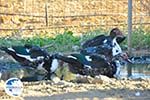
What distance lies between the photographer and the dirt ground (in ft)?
22.1

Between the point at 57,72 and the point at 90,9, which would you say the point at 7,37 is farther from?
the point at 90,9

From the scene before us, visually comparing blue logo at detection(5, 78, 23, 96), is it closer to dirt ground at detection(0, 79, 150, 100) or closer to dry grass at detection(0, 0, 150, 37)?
dirt ground at detection(0, 79, 150, 100)

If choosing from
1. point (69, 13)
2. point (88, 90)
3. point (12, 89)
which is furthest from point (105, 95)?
point (69, 13)

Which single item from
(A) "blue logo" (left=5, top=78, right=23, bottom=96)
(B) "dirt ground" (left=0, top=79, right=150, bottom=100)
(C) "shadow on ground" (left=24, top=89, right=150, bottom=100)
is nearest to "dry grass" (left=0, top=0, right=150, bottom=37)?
(B) "dirt ground" (left=0, top=79, right=150, bottom=100)

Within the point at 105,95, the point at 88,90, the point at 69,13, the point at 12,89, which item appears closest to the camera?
the point at 12,89

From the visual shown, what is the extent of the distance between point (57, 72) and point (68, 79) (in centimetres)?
29

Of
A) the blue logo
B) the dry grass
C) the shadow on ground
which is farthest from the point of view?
the dry grass

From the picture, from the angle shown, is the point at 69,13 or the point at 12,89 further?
the point at 69,13

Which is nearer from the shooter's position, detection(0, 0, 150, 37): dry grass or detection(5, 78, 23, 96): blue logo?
detection(5, 78, 23, 96): blue logo

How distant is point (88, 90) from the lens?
711cm

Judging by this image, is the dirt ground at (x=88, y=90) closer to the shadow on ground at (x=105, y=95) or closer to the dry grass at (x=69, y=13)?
the shadow on ground at (x=105, y=95)

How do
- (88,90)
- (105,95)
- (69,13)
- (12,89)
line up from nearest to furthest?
(12,89), (105,95), (88,90), (69,13)

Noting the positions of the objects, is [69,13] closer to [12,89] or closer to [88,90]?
[88,90]

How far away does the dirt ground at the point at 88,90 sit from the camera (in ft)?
22.1
